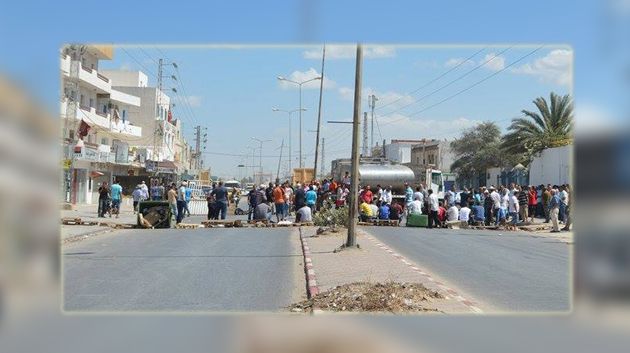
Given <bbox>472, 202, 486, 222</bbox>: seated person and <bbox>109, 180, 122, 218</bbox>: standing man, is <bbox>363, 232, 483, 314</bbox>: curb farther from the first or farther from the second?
<bbox>109, 180, 122, 218</bbox>: standing man

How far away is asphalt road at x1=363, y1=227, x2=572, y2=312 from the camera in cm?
885

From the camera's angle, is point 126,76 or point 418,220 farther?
point 418,220

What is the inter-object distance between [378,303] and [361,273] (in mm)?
3110

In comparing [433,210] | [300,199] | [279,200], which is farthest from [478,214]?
[279,200]

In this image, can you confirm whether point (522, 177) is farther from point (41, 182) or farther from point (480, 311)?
point (41, 182)

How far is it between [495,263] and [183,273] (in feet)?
20.1

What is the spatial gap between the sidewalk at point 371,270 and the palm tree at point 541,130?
2437 mm

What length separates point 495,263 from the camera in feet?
44.7

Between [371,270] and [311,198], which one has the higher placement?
[311,198]

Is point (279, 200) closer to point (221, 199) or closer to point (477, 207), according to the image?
point (221, 199)

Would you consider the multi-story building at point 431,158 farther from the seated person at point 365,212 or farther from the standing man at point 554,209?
the standing man at point 554,209

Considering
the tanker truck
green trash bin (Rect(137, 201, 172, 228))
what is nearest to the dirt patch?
green trash bin (Rect(137, 201, 172, 228))

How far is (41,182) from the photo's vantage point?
623cm

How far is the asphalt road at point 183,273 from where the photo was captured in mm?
8617
